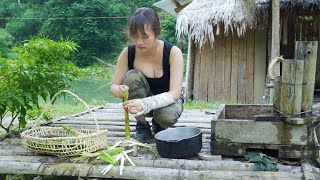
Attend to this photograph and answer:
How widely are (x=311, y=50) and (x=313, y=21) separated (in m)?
6.98

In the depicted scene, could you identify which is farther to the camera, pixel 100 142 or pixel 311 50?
pixel 100 142

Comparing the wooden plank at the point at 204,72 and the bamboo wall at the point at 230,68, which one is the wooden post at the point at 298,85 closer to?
the bamboo wall at the point at 230,68

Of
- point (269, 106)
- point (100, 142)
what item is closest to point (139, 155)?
point (100, 142)

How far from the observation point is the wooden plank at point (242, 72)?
325 inches

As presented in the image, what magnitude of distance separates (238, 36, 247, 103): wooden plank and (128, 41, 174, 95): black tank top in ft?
17.5

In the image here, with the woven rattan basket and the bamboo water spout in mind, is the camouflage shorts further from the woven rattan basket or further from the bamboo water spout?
the bamboo water spout

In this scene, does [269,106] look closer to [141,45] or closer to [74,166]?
[141,45]

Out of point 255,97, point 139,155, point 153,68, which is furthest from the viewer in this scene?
point 255,97

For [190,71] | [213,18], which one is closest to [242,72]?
[190,71]

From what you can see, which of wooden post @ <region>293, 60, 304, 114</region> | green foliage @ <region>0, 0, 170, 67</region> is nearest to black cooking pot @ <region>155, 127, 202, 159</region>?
wooden post @ <region>293, 60, 304, 114</region>

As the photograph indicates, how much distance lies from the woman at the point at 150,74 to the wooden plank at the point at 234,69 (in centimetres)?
523

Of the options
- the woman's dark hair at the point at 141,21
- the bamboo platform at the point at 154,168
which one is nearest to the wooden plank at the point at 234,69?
the bamboo platform at the point at 154,168

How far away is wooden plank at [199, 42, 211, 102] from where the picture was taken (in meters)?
8.44

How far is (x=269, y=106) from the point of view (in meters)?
3.28
